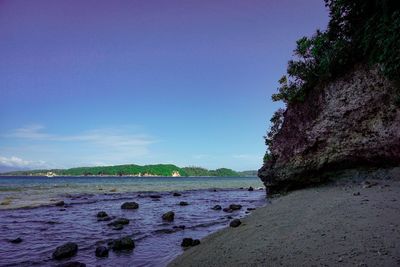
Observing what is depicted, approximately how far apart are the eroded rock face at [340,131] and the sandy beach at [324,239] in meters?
4.00

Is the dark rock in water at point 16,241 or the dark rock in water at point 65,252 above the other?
the dark rock in water at point 65,252

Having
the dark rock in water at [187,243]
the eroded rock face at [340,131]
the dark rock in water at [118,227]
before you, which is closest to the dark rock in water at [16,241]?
the dark rock in water at [118,227]

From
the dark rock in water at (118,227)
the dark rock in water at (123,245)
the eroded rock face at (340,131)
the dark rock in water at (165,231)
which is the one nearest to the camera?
the dark rock in water at (123,245)

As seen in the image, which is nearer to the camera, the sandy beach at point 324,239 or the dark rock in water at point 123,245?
the sandy beach at point 324,239

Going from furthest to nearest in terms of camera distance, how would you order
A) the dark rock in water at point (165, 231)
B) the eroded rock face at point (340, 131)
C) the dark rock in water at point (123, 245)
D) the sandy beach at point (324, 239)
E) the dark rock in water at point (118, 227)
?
1. the dark rock in water at point (118, 227)
2. the dark rock in water at point (165, 231)
3. the eroded rock face at point (340, 131)
4. the dark rock in water at point (123, 245)
5. the sandy beach at point (324, 239)

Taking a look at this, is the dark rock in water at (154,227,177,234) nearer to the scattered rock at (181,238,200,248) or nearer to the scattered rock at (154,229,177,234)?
the scattered rock at (154,229,177,234)

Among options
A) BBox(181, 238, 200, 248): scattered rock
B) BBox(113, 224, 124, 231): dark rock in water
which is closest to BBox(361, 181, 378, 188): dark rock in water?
BBox(181, 238, 200, 248): scattered rock

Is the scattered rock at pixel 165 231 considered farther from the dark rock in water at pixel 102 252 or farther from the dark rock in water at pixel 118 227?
the dark rock in water at pixel 102 252

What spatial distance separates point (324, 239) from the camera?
320 inches

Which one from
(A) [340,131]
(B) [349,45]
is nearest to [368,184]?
(A) [340,131]

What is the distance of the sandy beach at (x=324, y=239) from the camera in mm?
6852

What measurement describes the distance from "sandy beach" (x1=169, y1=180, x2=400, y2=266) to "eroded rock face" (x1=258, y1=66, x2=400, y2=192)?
400 cm

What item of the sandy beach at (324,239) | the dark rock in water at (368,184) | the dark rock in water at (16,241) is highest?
the dark rock in water at (368,184)

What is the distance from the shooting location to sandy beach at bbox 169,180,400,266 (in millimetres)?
6852
